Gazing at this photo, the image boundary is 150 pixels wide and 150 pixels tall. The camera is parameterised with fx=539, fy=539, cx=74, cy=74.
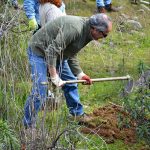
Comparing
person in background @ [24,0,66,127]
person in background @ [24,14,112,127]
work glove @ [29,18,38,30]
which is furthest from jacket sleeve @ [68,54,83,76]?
work glove @ [29,18,38,30]

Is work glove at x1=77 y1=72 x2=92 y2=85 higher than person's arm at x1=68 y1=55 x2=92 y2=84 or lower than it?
lower

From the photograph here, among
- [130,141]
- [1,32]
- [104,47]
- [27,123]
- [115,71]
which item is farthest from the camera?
[104,47]

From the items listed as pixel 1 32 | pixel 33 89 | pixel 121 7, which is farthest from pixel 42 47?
pixel 121 7

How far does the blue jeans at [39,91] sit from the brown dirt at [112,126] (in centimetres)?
23

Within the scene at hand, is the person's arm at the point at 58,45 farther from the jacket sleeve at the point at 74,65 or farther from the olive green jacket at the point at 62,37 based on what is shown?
the jacket sleeve at the point at 74,65

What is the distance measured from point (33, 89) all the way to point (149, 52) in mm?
5589

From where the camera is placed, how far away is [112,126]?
20.0ft

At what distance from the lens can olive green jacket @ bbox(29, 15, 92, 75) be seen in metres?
5.09

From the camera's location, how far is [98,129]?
5922mm

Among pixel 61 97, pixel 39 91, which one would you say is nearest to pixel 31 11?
pixel 39 91

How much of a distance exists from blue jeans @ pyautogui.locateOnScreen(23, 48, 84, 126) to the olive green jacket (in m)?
0.12

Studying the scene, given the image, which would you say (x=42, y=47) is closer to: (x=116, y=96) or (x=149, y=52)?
(x=116, y=96)

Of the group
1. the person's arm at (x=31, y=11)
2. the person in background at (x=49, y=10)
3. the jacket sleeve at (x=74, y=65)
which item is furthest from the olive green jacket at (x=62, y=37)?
the person's arm at (x=31, y=11)

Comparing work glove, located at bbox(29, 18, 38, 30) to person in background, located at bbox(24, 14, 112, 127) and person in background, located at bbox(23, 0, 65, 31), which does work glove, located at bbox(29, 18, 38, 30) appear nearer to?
person in background, located at bbox(23, 0, 65, 31)
